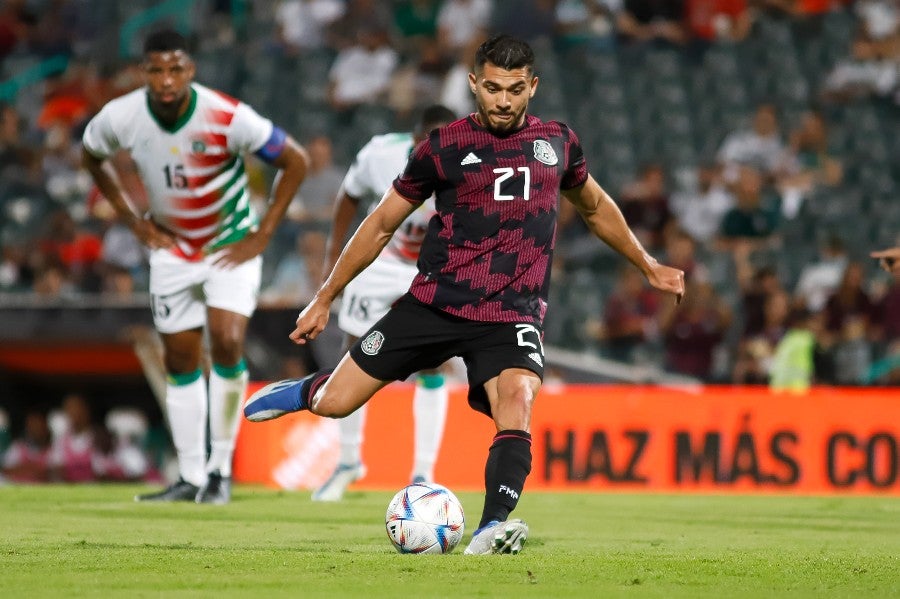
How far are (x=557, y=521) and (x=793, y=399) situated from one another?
16.6ft

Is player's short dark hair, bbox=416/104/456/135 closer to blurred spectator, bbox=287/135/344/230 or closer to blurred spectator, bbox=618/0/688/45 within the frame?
blurred spectator, bbox=287/135/344/230

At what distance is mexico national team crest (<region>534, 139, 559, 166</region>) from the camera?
6582 mm

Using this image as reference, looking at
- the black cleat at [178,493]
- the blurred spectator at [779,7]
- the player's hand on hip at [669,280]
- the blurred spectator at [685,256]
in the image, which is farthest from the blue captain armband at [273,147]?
the blurred spectator at [779,7]

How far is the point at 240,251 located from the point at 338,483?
1.85 metres

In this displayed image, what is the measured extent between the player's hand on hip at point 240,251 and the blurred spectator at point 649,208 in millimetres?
7554

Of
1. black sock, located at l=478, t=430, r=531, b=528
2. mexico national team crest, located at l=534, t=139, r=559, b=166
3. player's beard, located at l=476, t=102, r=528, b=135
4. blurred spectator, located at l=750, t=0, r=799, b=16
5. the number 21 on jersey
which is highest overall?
blurred spectator, located at l=750, t=0, r=799, b=16

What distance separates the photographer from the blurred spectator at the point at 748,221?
16.2 metres

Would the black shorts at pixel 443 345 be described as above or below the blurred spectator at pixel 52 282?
below

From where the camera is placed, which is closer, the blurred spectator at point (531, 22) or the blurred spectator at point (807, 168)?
the blurred spectator at point (807, 168)

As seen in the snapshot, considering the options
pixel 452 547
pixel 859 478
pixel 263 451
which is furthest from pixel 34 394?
pixel 452 547

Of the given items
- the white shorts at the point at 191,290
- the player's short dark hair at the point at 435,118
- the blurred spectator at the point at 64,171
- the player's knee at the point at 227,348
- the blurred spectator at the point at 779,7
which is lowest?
the player's knee at the point at 227,348

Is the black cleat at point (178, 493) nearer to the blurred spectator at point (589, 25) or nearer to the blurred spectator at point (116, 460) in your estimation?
the blurred spectator at point (116, 460)

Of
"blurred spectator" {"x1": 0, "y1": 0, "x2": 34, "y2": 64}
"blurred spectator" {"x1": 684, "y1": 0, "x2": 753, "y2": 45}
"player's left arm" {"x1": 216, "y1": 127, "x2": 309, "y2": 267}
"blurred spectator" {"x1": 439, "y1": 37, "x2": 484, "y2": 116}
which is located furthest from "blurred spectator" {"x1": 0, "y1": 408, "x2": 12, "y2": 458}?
"blurred spectator" {"x1": 684, "y1": 0, "x2": 753, "y2": 45}

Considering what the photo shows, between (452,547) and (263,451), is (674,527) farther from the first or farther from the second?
(263,451)
